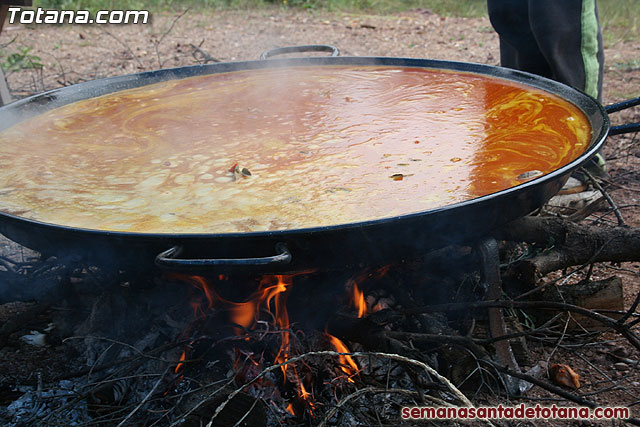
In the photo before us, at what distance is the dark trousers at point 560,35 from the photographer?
305cm

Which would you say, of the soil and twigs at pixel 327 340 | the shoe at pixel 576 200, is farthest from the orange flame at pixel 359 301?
the shoe at pixel 576 200

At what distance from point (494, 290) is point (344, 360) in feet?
1.98

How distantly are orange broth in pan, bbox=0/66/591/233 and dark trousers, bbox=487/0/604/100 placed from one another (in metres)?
0.65

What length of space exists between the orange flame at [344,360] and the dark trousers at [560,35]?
2.32 metres

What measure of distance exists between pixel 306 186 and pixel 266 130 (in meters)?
0.69

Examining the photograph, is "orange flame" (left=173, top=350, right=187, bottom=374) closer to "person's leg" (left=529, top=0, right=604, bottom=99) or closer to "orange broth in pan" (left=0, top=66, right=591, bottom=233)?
"orange broth in pan" (left=0, top=66, right=591, bottom=233)

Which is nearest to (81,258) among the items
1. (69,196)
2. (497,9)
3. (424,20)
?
(69,196)

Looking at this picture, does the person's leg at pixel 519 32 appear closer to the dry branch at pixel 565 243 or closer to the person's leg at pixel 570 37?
the person's leg at pixel 570 37

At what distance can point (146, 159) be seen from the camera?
2109mm

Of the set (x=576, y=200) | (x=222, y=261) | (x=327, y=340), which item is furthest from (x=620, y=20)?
(x=222, y=261)

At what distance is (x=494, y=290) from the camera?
1.93m

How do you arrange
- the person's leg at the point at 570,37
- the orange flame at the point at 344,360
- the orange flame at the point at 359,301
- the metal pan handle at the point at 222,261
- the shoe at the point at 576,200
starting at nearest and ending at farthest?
the metal pan handle at the point at 222,261
the orange flame at the point at 344,360
the orange flame at the point at 359,301
the shoe at the point at 576,200
the person's leg at the point at 570,37

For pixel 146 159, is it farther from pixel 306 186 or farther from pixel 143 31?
pixel 143 31

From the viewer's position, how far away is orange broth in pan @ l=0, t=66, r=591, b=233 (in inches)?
64.5
